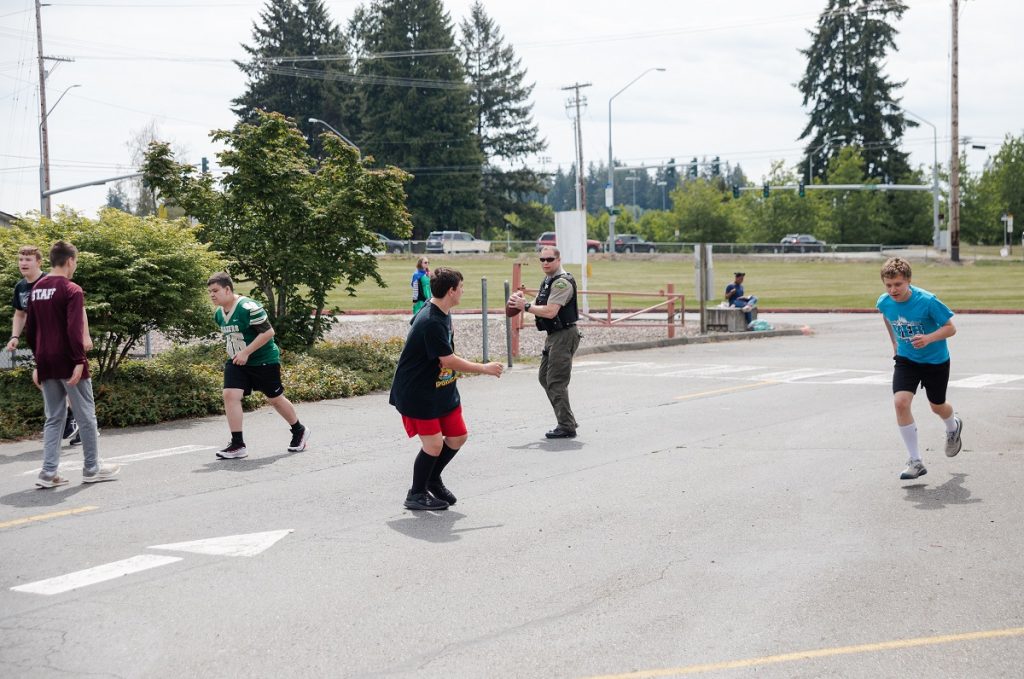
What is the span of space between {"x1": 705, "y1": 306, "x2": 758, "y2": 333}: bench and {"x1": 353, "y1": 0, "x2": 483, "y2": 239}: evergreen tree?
2303 inches

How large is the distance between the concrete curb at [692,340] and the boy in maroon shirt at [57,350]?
13.5m

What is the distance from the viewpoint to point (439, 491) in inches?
311

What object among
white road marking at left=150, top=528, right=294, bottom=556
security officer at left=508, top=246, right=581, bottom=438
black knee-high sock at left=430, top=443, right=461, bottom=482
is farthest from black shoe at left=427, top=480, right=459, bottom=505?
security officer at left=508, top=246, right=581, bottom=438

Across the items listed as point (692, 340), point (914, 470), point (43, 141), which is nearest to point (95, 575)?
point (914, 470)

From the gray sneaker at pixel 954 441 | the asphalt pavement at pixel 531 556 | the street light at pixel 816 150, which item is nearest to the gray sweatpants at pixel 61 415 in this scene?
the asphalt pavement at pixel 531 556

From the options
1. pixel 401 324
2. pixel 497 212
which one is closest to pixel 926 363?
pixel 401 324

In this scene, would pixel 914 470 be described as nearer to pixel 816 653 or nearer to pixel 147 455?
pixel 816 653

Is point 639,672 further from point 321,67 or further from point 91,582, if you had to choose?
point 321,67

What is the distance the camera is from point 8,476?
9.13m

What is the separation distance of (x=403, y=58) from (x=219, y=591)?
82.1m

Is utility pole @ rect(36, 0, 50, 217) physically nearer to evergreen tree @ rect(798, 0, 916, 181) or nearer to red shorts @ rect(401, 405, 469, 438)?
red shorts @ rect(401, 405, 469, 438)

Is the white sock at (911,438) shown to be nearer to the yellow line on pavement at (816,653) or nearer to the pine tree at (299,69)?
the yellow line on pavement at (816,653)

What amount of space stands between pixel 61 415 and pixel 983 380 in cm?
1261

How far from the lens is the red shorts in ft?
25.1
